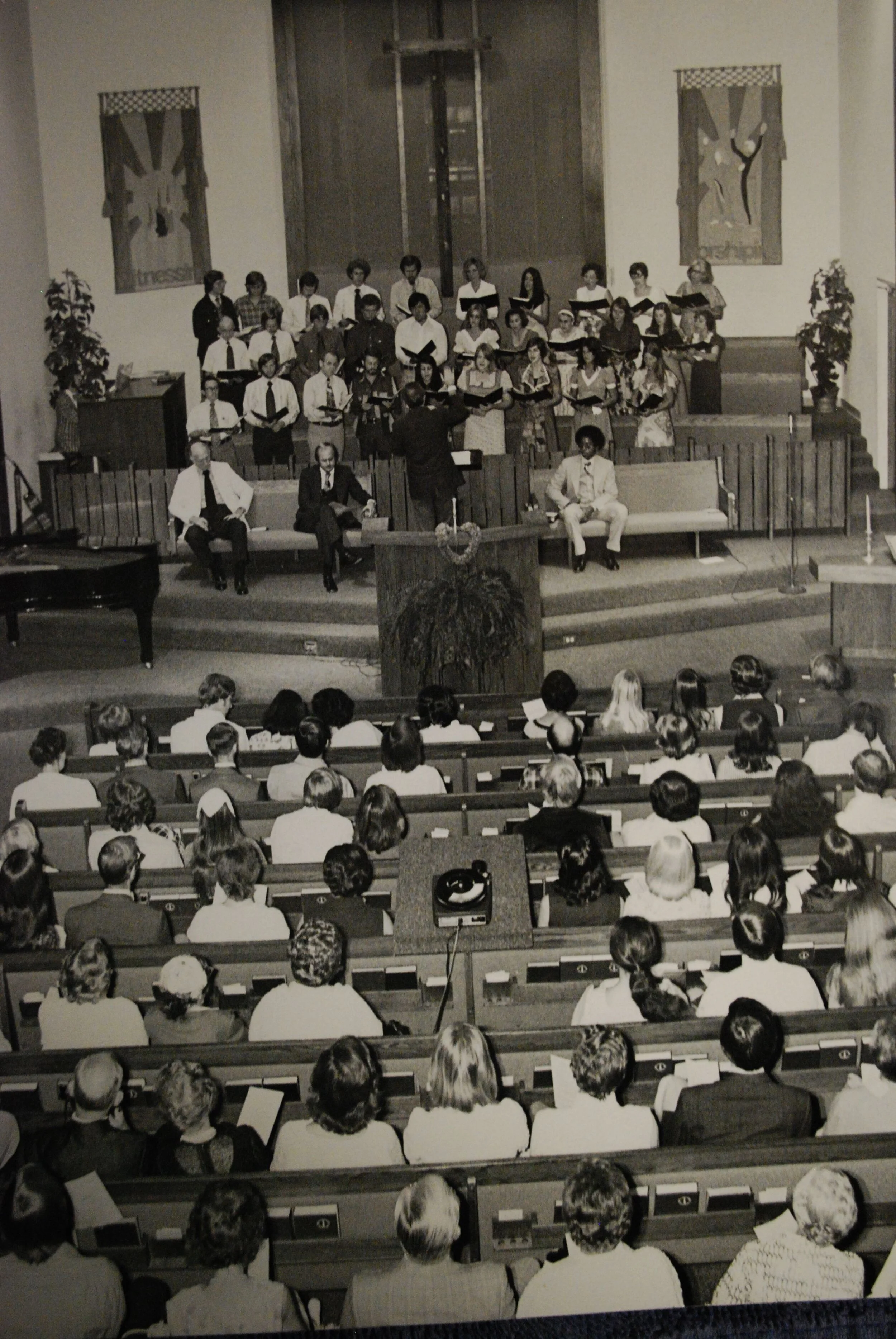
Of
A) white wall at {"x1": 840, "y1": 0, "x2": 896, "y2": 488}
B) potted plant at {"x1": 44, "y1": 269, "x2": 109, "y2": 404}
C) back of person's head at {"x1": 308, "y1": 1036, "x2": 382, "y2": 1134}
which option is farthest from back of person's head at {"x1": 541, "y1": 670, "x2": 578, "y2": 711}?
potted plant at {"x1": 44, "y1": 269, "x2": 109, "y2": 404}

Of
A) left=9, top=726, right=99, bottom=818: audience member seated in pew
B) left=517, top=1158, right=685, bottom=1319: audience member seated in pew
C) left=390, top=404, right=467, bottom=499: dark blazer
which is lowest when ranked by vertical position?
left=517, top=1158, right=685, bottom=1319: audience member seated in pew

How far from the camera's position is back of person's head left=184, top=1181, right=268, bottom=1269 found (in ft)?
11.2

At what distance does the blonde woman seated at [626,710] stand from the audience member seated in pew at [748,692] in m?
0.31

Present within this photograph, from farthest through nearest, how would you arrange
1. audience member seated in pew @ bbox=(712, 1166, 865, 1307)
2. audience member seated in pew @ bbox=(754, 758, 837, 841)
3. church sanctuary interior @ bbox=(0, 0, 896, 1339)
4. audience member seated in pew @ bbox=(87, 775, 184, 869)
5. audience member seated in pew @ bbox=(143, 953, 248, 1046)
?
audience member seated in pew @ bbox=(87, 775, 184, 869)
audience member seated in pew @ bbox=(754, 758, 837, 841)
audience member seated in pew @ bbox=(143, 953, 248, 1046)
church sanctuary interior @ bbox=(0, 0, 896, 1339)
audience member seated in pew @ bbox=(712, 1166, 865, 1307)

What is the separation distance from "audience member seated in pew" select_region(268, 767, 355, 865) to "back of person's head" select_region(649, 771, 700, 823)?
999 mm

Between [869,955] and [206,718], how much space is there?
121 inches

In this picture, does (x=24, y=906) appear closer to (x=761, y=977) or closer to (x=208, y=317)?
(x=761, y=977)

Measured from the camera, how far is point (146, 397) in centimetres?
1134

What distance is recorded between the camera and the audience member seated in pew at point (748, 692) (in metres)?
6.43

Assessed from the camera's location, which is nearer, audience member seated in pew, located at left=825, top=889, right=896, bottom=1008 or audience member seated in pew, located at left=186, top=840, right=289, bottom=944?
audience member seated in pew, located at left=825, top=889, right=896, bottom=1008

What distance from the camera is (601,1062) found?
3934 millimetres

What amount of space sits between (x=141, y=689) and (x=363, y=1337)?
7.15 m

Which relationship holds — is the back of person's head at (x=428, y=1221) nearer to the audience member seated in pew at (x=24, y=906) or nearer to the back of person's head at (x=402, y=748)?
the audience member seated in pew at (x=24, y=906)

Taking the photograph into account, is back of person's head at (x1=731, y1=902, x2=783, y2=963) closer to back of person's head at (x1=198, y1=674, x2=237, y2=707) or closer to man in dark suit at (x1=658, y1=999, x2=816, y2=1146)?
man in dark suit at (x1=658, y1=999, x2=816, y2=1146)
